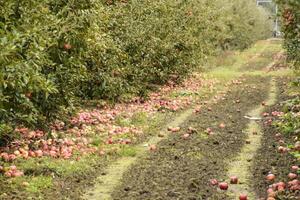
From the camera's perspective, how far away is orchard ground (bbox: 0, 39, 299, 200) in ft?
22.6

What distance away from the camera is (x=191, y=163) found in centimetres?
826

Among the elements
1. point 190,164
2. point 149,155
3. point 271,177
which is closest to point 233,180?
point 271,177

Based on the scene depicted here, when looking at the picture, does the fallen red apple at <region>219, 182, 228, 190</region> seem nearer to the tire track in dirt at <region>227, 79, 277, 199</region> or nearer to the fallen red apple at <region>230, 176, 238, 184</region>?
the tire track in dirt at <region>227, 79, 277, 199</region>

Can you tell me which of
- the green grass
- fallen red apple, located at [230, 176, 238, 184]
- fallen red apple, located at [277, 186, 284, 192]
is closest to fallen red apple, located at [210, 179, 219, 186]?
fallen red apple, located at [230, 176, 238, 184]

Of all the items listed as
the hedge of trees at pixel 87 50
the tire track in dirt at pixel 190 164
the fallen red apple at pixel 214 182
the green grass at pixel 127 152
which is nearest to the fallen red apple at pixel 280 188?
the tire track in dirt at pixel 190 164

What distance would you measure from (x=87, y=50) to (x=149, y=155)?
2.48m

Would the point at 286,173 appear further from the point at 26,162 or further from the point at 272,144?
the point at 26,162

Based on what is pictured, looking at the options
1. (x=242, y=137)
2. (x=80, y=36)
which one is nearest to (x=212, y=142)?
(x=242, y=137)

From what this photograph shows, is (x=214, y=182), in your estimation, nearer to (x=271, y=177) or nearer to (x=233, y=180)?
(x=233, y=180)

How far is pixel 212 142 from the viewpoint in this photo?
980 cm

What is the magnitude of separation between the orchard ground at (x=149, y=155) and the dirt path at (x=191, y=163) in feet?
0.04

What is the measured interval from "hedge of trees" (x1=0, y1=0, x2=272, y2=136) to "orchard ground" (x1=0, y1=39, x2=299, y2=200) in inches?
23.9

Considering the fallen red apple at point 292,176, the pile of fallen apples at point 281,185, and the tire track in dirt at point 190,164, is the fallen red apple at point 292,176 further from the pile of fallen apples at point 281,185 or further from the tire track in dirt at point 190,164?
the tire track in dirt at point 190,164

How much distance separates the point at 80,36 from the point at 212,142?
317 cm
